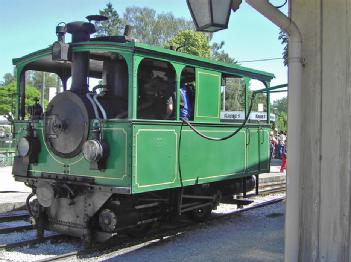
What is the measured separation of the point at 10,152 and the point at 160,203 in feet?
51.3

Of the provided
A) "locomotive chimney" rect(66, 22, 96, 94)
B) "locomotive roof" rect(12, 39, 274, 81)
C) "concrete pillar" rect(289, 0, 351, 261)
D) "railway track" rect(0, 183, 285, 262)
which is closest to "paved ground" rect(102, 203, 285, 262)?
"railway track" rect(0, 183, 285, 262)

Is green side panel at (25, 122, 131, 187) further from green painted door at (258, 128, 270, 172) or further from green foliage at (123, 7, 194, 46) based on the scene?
green foliage at (123, 7, 194, 46)

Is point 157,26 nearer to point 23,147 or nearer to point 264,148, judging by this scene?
point 264,148

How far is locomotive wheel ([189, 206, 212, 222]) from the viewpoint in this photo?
8648 mm

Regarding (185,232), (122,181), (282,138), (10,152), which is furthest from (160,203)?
(282,138)

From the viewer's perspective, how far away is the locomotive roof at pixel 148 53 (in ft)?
20.9

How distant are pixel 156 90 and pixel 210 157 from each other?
1.43 metres

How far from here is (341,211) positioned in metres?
3.42

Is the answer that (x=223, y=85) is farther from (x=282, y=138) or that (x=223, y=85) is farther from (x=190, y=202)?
(x=282, y=138)

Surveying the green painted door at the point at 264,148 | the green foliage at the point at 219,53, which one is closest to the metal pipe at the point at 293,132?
the green painted door at the point at 264,148

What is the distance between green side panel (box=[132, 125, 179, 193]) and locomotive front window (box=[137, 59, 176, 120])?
0.60 metres

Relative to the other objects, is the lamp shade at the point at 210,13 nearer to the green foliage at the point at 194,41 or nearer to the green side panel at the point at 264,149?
the green side panel at the point at 264,149

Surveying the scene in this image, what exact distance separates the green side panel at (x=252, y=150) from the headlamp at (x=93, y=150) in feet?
11.8

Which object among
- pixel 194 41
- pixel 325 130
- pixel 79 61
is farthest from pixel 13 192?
pixel 194 41
